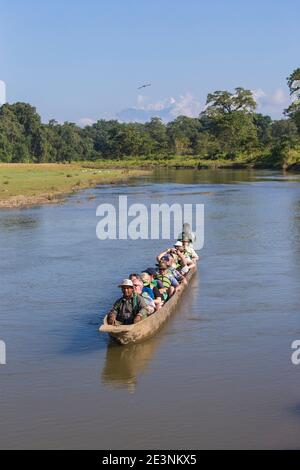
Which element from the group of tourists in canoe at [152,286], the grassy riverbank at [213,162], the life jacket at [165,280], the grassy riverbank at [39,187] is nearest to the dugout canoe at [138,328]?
the group of tourists in canoe at [152,286]

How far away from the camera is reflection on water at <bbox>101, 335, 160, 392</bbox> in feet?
35.5

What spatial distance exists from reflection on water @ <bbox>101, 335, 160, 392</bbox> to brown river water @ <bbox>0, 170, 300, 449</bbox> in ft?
0.06

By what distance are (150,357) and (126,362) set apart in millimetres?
453

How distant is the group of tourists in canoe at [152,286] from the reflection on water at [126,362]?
0.48 meters

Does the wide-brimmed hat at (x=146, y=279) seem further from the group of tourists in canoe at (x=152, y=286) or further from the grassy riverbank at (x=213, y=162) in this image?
the grassy riverbank at (x=213, y=162)

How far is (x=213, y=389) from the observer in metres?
10.2

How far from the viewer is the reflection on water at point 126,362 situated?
35.5ft

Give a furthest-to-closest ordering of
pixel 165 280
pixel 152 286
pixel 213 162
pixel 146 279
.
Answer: pixel 213 162 < pixel 165 280 < pixel 152 286 < pixel 146 279

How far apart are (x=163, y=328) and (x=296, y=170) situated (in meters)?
68.1

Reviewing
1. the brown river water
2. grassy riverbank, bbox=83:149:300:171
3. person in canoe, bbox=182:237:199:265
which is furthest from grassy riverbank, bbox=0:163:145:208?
grassy riverbank, bbox=83:149:300:171

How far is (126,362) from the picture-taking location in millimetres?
11633

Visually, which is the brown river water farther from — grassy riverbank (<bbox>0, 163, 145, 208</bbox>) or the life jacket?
grassy riverbank (<bbox>0, 163, 145, 208</bbox>)

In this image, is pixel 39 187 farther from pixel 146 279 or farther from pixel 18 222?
pixel 146 279

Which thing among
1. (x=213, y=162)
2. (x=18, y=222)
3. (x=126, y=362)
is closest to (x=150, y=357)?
(x=126, y=362)
